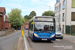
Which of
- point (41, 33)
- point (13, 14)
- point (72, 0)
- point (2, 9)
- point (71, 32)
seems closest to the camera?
point (41, 33)

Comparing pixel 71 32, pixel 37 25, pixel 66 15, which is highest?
pixel 66 15

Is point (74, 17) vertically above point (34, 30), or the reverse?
point (74, 17)

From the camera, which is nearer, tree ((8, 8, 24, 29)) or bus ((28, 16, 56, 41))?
bus ((28, 16, 56, 41))

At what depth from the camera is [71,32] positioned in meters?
28.3

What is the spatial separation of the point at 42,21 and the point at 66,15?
67.7 ft

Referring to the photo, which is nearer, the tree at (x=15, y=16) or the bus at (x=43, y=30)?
the bus at (x=43, y=30)

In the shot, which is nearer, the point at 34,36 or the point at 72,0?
the point at 34,36

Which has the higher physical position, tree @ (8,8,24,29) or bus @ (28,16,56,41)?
tree @ (8,8,24,29)

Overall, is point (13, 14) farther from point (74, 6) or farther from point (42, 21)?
point (42, 21)

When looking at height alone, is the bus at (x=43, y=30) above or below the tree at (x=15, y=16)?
below

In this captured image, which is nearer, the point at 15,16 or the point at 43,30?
the point at 43,30

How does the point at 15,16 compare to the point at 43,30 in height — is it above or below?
above

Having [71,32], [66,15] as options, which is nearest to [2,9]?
[66,15]

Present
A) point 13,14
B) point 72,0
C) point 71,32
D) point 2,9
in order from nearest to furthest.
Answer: point 71,32 → point 72,0 → point 2,9 → point 13,14
